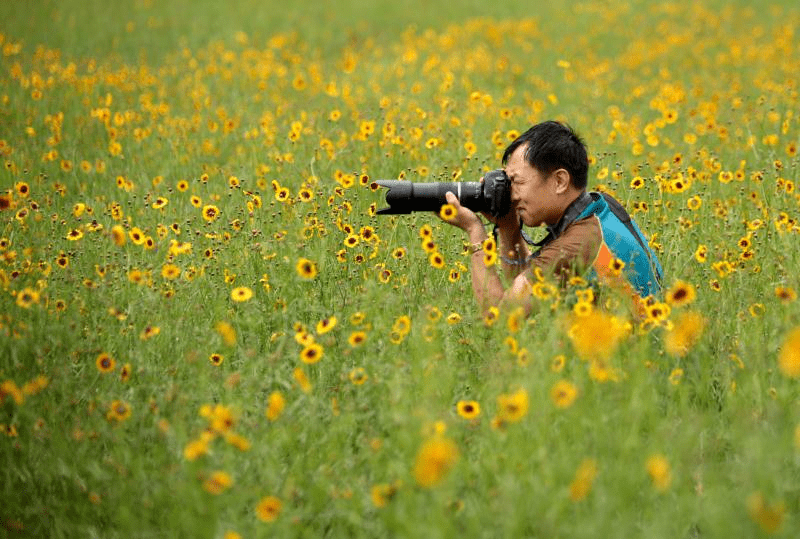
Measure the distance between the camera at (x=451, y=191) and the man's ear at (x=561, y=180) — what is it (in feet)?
0.57

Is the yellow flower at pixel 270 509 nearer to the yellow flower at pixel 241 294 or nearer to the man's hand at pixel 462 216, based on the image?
the yellow flower at pixel 241 294

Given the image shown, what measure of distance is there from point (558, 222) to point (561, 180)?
0.53 ft

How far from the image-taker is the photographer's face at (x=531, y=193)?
3350mm

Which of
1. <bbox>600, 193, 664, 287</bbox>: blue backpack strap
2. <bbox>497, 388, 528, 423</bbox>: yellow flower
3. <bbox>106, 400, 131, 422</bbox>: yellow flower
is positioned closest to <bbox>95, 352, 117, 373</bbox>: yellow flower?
<bbox>106, 400, 131, 422</bbox>: yellow flower

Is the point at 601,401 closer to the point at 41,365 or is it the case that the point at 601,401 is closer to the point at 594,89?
the point at 41,365

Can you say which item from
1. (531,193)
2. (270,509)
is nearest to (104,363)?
(270,509)

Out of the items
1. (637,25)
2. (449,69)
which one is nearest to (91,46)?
(449,69)

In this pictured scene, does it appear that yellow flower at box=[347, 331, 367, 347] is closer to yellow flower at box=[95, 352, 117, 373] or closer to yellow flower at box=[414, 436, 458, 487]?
yellow flower at box=[95, 352, 117, 373]

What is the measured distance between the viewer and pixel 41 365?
270cm

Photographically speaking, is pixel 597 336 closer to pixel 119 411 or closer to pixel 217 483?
pixel 217 483

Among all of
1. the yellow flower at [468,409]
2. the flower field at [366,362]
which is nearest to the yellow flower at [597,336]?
the flower field at [366,362]

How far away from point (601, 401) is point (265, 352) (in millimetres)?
1257

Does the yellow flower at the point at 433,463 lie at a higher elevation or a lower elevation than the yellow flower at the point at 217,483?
higher

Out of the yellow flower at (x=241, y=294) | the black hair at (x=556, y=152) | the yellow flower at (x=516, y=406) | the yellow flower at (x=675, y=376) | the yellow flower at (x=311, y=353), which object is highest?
the black hair at (x=556, y=152)
